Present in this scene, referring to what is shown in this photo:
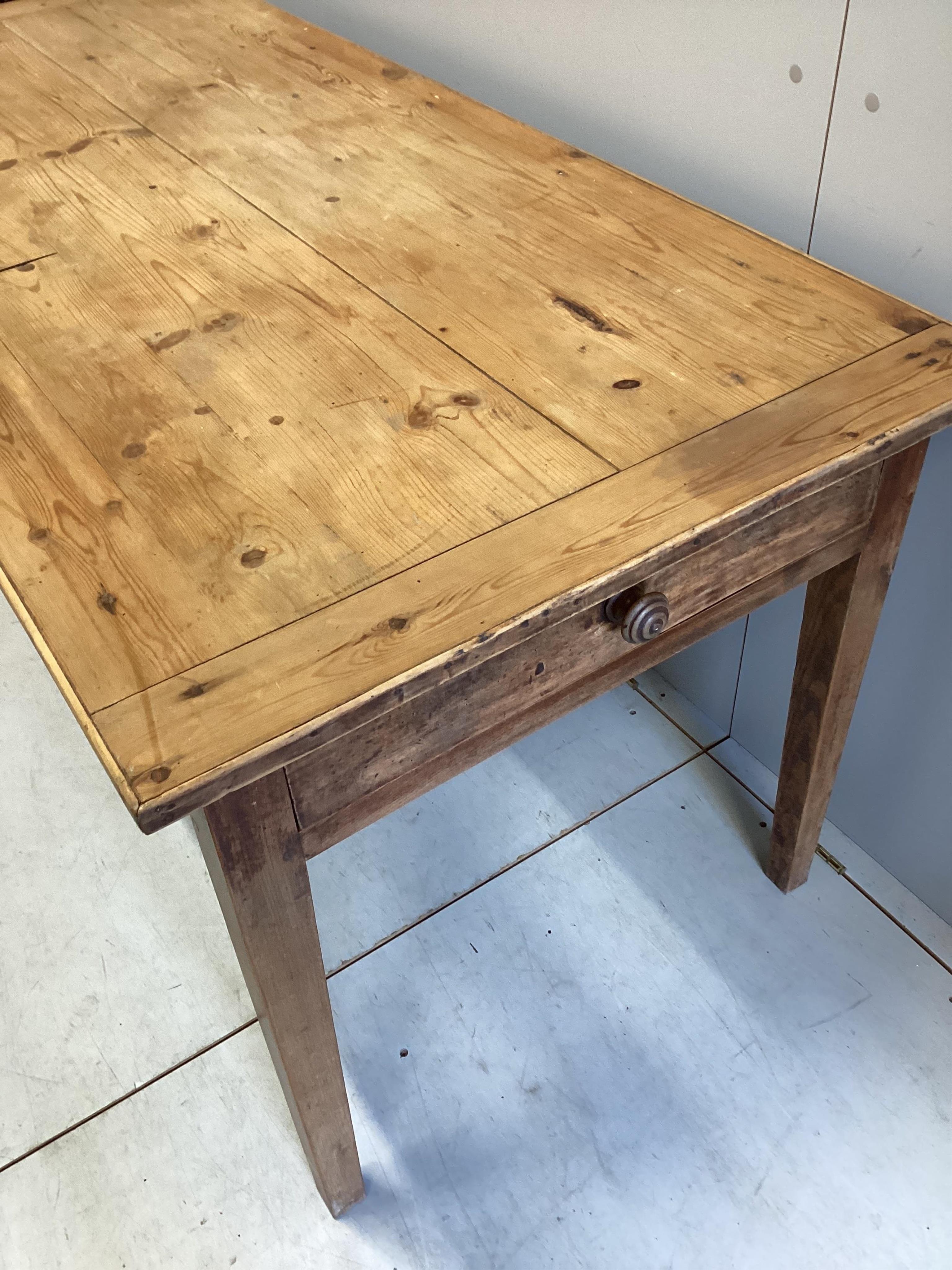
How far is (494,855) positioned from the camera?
4.82 ft

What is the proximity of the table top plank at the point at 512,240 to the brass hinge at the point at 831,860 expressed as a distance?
0.77m

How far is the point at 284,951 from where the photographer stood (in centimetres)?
83

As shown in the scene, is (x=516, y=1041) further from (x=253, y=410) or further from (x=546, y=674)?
(x=253, y=410)

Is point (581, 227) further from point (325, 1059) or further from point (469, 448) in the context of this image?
point (325, 1059)

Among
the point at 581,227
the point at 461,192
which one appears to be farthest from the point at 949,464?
the point at 461,192

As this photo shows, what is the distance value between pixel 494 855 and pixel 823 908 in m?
0.44

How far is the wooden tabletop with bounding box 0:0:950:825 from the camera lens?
692 millimetres

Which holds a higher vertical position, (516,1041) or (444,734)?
(444,734)

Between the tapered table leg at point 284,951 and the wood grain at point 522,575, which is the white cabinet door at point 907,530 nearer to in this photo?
the wood grain at point 522,575

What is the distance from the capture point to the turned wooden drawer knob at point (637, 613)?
2.61 feet

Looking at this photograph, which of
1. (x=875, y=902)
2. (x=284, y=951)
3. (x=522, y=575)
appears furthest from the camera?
(x=875, y=902)

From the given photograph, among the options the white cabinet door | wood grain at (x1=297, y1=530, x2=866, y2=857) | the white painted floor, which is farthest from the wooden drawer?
the white painted floor

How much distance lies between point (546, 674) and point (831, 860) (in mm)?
797

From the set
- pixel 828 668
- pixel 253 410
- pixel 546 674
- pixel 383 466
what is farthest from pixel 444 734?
pixel 828 668
